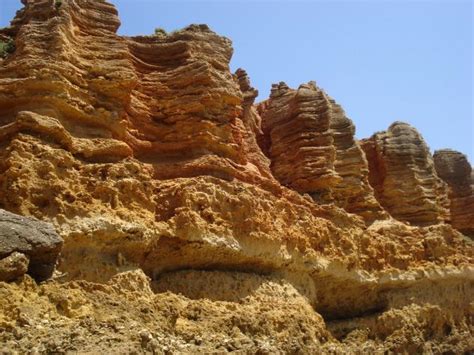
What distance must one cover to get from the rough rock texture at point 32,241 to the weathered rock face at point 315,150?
13219 mm

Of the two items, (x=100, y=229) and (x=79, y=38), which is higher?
(x=79, y=38)

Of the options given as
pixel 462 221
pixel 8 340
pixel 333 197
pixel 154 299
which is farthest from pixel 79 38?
pixel 462 221

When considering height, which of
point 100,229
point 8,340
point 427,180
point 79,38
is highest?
point 427,180

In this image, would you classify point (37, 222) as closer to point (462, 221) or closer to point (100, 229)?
point (100, 229)

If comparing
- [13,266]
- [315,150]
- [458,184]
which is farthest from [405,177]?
[13,266]

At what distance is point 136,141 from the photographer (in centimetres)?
1664

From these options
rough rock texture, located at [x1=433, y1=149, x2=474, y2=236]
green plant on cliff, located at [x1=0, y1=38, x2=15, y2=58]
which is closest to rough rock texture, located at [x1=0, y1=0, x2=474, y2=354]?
green plant on cliff, located at [x1=0, y1=38, x2=15, y2=58]

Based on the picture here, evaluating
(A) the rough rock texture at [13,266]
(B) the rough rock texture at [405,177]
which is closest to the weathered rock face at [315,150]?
(B) the rough rock texture at [405,177]

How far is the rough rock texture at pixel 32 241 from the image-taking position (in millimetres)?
10406

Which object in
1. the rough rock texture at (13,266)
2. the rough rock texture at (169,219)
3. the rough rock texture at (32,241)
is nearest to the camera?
the rough rock texture at (13,266)

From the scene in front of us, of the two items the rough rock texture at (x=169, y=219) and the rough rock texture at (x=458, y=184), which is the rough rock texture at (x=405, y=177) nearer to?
the rough rock texture at (x=458, y=184)

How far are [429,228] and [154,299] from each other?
15.2 meters

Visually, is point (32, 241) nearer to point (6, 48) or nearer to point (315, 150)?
point (6, 48)

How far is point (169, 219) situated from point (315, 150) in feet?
32.2
